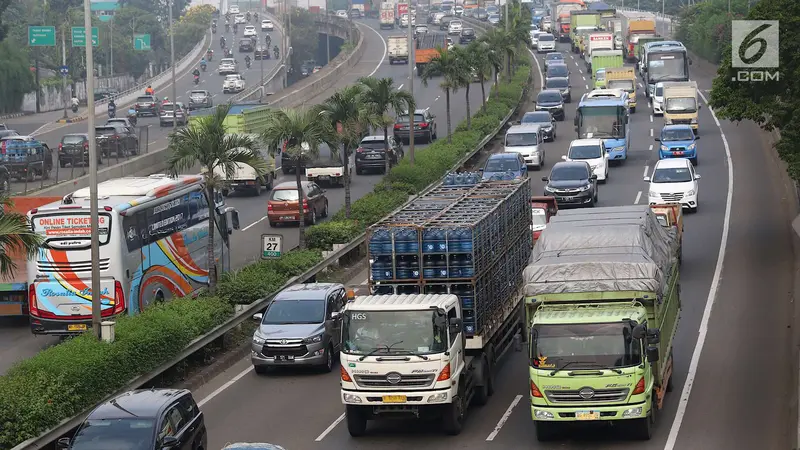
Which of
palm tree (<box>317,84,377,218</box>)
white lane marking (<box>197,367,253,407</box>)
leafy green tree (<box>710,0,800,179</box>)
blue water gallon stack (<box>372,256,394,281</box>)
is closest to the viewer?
blue water gallon stack (<box>372,256,394,281</box>)

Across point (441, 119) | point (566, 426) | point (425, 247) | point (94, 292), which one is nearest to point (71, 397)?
point (94, 292)

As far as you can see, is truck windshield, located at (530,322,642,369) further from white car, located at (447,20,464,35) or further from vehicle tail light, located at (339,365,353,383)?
white car, located at (447,20,464,35)

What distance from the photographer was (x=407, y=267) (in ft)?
76.1

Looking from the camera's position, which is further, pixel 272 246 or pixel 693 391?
pixel 272 246

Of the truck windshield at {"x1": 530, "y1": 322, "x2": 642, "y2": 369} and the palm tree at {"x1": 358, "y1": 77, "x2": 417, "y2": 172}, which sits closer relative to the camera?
the truck windshield at {"x1": 530, "y1": 322, "x2": 642, "y2": 369}

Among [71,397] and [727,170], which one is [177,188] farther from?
[727,170]

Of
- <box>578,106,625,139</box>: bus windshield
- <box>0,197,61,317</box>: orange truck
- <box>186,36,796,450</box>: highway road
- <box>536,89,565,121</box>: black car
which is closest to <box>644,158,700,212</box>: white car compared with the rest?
<box>186,36,796,450</box>: highway road

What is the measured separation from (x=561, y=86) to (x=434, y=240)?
55.1 meters

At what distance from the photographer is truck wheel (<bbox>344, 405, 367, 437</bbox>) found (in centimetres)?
2122

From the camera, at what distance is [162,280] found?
30438 millimetres

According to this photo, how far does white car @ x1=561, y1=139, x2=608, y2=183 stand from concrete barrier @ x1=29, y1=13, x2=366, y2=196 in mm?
16279

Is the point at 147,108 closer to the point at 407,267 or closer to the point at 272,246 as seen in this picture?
the point at 272,246

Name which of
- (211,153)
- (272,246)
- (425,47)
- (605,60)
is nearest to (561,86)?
(605,60)

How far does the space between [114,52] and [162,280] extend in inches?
4786
